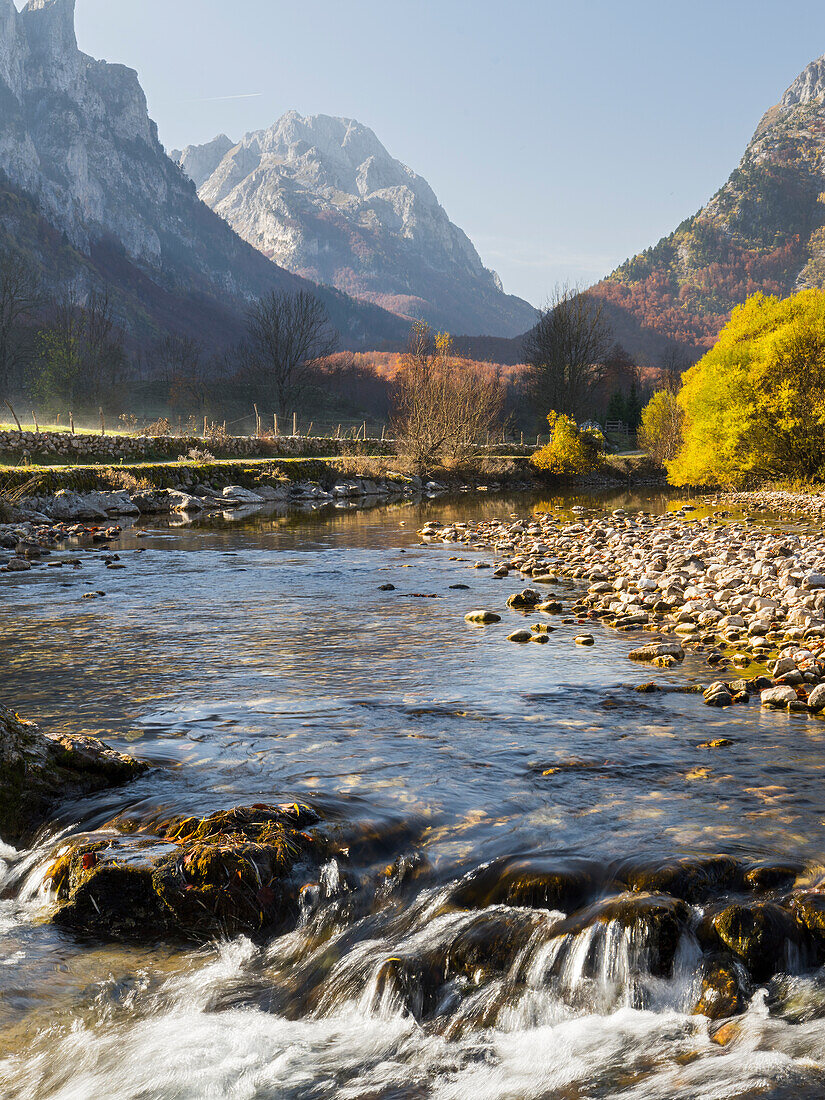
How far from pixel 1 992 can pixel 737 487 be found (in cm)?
3927

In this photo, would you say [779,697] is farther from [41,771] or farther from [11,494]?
[11,494]

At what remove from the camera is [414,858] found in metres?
5.33

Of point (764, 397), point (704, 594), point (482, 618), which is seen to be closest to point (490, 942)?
point (482, 618)

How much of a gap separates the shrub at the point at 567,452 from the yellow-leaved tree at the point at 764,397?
1106 cm

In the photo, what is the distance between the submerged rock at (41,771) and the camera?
5824 mm

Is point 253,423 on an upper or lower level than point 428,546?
upper

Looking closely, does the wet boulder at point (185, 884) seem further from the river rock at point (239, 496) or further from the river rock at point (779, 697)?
the river rock at point (239, 496)

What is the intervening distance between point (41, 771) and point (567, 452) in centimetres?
4426

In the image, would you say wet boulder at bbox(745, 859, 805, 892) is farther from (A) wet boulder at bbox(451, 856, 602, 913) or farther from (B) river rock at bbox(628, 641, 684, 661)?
(B) river rock at bbox(628, 641, 684, 661)

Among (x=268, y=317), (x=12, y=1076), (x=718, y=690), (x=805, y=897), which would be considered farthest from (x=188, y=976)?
(x=268, y=317)

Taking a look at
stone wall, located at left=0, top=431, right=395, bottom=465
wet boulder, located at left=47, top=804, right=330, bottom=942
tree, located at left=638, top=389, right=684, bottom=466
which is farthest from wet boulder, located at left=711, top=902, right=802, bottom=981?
tree, located at left=638, top=389, right=684, bottom=466

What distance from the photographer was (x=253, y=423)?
77.8 m

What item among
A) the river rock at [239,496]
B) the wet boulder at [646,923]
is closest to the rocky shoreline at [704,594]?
the wet boulder at [646,923]

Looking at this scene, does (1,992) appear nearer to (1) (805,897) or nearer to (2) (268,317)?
(1) (805,897)
